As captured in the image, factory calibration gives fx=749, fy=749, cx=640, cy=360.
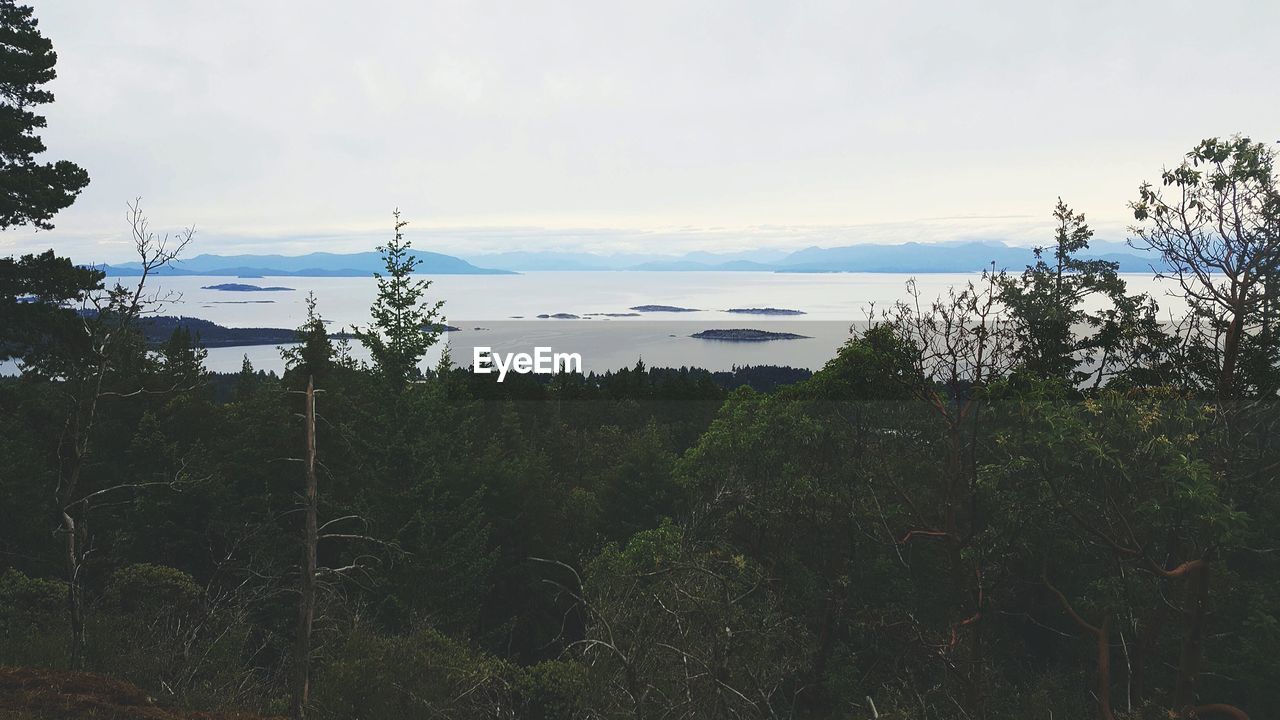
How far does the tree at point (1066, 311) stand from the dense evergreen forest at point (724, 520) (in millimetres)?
187

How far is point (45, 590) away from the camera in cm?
2073

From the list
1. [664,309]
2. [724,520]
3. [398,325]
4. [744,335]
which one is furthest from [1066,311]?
[664,309]

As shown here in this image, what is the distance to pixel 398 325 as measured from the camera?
3119cm

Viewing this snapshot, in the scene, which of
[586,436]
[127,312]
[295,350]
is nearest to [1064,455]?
[127,312]

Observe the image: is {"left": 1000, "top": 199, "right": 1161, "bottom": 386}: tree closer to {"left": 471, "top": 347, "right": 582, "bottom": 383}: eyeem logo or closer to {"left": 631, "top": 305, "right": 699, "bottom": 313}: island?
{"left": 471, "top": 347, "right": 582, "bottom": 383}: eyeem logo

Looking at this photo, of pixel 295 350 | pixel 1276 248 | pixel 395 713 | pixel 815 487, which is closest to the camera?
pixel 395 713

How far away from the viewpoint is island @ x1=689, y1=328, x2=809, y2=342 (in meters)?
140

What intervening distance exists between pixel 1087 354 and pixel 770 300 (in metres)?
142

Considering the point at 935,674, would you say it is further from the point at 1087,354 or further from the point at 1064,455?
the point at 1087,354

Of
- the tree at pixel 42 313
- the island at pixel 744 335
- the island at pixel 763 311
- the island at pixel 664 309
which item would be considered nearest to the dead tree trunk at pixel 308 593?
the tree at pixel 42 313

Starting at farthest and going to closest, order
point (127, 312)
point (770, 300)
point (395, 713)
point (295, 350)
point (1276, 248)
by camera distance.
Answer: point (770, 300) → point (295, 350) → point (1276, 248) → point (395, 713) → point (127, 312)

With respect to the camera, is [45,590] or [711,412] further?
[711,412]

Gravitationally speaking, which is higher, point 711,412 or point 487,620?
point 711,412

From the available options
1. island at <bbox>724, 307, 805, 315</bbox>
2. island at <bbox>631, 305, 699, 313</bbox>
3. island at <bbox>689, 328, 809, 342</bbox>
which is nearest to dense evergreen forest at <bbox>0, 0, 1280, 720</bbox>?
island at <bbox>689, 328, 809, 342</bbox>
